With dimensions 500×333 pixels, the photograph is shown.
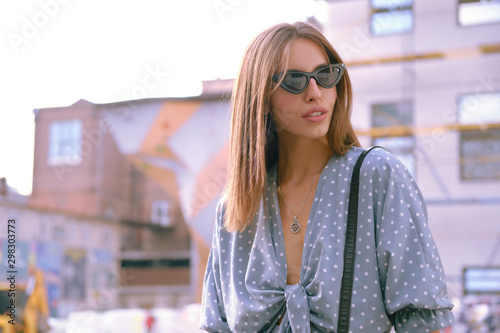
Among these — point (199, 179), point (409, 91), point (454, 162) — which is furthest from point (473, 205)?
point (199, 179)

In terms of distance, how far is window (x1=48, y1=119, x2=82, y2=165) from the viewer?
48.7ft

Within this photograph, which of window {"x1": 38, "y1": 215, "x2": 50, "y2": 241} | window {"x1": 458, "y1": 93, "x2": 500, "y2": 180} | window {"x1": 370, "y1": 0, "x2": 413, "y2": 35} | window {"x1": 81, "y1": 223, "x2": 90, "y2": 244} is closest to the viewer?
window {"x1": 458, "y1": 93, "x2": 500, "y2": 180}

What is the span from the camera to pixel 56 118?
15.1 meters

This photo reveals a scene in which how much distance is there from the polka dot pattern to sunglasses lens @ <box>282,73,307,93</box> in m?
0.14

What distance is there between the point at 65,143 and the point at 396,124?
10226 mm

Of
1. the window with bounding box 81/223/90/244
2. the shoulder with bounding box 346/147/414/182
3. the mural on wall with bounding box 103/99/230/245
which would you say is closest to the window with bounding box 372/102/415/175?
the mural on wall with bounding box 103/99/230/245

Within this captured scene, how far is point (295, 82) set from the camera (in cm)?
101

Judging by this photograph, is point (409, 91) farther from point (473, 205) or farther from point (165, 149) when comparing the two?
point (165, 149)

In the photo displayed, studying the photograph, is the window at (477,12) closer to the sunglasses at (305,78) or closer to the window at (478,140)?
the window at (478,140)

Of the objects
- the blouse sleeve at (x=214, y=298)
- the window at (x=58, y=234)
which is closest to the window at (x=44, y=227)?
the window at (x=58, y=234)

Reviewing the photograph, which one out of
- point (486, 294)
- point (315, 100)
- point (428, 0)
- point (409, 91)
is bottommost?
point (486, 294)

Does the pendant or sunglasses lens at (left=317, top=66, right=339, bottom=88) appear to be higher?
sunglasses lens at (left=317, top=66, right=339, bottom=88)

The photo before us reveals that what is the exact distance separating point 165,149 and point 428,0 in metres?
3.41

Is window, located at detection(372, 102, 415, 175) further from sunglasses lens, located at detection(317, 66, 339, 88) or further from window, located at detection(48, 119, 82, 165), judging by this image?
window, located at detection(48, 119, 82, 165)
